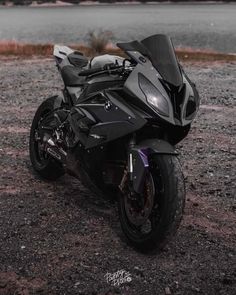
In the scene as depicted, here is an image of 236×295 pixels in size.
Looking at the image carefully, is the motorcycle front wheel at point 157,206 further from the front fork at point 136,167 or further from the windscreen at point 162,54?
the windscreen at point 162,54

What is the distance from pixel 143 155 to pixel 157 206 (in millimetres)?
373

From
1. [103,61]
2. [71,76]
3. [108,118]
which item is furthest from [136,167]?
[71,76]

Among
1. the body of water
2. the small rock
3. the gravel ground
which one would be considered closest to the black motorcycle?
the gravel ground

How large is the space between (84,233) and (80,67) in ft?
5.82

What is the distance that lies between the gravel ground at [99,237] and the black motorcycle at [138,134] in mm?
248

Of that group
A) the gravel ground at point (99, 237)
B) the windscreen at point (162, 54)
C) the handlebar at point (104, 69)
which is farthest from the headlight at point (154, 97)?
the gravel ground at point (99, 237)

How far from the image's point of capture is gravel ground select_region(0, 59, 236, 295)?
133 inches

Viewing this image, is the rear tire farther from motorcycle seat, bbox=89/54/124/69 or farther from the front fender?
the front fender

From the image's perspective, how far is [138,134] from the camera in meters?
3.86

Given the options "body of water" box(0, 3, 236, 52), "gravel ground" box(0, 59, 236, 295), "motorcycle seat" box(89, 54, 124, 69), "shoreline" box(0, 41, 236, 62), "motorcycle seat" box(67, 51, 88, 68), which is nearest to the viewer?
"gravel ground" box(0, 59, 236, 295)

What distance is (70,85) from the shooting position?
484 centimetres

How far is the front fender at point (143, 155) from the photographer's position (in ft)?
11.8

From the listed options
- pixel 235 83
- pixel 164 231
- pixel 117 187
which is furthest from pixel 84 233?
pixel 235 83

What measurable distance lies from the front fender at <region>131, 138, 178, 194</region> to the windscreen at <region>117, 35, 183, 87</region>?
17.5 inches
